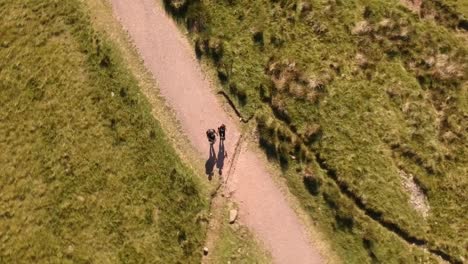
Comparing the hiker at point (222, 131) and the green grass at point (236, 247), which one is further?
the hiker at point (222, 131)

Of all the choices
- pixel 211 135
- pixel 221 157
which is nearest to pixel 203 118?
pixel 211 135

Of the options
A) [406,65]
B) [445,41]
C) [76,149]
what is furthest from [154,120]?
[445,41]

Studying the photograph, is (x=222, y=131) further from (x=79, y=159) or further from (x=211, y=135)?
(x=79, y=159)

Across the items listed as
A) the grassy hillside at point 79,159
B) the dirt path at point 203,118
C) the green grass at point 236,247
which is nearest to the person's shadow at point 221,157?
the dirt path at point 203,118

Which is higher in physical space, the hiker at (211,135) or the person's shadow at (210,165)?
the hiker at (211,135)

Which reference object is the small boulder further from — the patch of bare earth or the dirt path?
the patch of bare earth

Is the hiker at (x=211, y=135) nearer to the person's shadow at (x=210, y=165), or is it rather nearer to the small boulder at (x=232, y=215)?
the person's shadow at (x=210, y=165)

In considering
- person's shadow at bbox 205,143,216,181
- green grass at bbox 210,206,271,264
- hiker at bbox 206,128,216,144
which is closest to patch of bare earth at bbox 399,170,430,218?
green grass at bbox 210,206,271,264

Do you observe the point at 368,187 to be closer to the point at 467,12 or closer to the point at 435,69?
the point at 435,69
